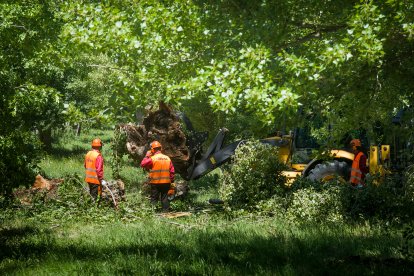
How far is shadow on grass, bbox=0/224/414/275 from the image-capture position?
696 centimetres

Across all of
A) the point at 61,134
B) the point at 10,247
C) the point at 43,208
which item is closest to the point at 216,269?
the point at 10,247

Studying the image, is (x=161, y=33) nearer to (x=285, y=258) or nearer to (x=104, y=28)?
(x=104, y=28)

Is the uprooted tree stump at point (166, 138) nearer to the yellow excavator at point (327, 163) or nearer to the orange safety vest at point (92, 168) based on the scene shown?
the yellow excavator at point (327, 163)

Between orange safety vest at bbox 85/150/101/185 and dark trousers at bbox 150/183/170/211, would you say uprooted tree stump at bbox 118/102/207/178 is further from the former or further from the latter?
orange safety vest at bbox 85/150/101/185

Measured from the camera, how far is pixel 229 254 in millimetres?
7941

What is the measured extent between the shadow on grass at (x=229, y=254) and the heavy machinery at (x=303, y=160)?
5.48m

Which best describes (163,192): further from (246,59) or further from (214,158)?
(246,59)

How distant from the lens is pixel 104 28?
492 inches

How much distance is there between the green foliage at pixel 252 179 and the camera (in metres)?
13.7

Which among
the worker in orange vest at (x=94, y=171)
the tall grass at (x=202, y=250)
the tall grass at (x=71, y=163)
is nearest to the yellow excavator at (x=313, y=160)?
the worker in orange vest at (x=94, y=171)

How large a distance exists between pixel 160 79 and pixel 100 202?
4.07 meters

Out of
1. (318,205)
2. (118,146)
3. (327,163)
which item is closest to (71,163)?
(118,146)

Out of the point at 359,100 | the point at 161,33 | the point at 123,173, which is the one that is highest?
the point at 161,33

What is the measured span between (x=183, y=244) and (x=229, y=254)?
1.11 metres
